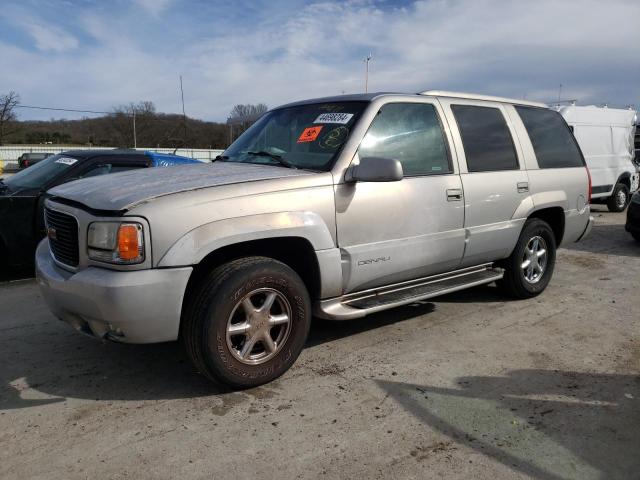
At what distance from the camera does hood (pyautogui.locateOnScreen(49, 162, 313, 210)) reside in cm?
293

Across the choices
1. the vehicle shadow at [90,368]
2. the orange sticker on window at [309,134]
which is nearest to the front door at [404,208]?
the orange sticker on window at [309,134]

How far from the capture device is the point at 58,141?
5731 centimetres

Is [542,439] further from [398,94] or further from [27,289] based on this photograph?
[27,289]

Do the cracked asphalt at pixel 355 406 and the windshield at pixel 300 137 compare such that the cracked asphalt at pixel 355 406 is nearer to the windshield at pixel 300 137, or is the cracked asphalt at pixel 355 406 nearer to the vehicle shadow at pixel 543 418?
the vehicle shadow at pixel 543 418

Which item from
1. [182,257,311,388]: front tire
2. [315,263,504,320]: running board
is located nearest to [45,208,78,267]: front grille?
[182,257,311,388]: front tire

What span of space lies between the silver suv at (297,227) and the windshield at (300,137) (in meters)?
0.01

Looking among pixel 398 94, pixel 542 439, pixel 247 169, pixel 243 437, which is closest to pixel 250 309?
pixel 243 437

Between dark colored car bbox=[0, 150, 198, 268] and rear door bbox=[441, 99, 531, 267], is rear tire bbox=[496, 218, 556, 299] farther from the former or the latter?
dark colored car bbox=[0, 150, 198, 268]

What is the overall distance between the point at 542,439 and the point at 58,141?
63.4 meters

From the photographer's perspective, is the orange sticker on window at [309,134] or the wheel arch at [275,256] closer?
the wheel arch at [275,256]

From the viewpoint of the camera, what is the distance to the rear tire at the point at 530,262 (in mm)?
5004

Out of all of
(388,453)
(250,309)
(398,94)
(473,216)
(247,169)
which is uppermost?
(398,94)

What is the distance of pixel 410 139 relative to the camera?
159 inches

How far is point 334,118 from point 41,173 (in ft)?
13.0
